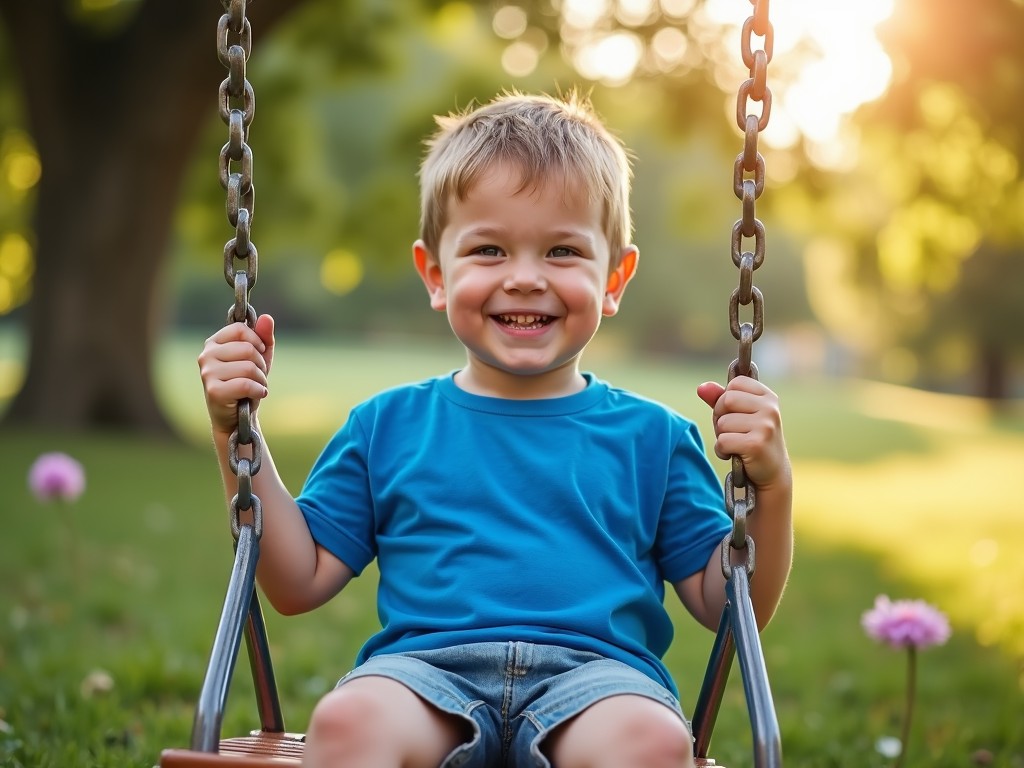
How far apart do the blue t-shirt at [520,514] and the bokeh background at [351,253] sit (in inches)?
34.1

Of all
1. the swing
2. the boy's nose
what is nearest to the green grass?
the swing

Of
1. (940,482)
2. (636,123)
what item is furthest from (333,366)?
(940,482)

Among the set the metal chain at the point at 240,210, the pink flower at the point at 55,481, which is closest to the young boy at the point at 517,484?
the metal chain at the point at 240,210

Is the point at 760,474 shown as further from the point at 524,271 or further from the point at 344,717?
the point at 344,717

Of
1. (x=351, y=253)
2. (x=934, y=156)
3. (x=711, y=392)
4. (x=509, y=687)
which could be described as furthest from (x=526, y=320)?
(x=351, y=253)

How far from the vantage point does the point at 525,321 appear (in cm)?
242

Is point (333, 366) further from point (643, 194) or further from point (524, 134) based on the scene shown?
point (524, 134)

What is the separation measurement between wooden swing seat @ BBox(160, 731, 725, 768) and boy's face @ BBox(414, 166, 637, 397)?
31.2 inches

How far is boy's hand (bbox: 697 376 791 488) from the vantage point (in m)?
2.18

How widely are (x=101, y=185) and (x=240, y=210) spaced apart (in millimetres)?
9974

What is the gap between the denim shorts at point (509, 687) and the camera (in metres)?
2.04

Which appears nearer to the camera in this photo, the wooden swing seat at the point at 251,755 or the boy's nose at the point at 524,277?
the wooden swing seat at the point at 251,755

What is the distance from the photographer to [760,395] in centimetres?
221

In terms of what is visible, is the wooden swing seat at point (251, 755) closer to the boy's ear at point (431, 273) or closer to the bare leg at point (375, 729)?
the bare leg at point (375, 729)
